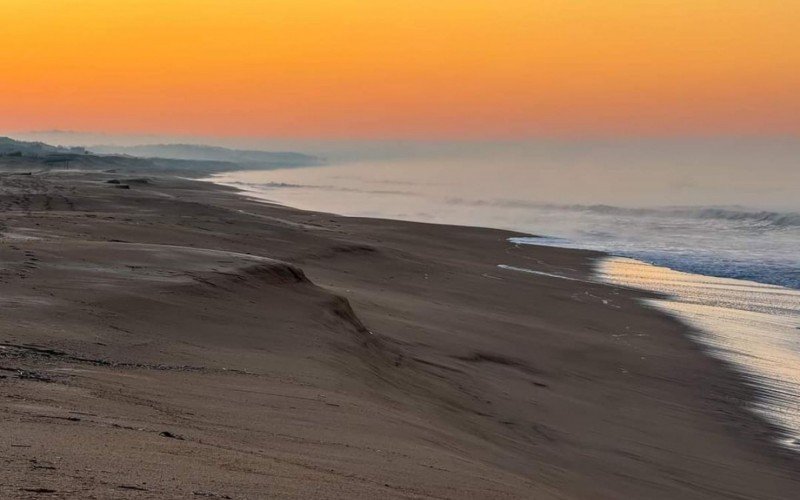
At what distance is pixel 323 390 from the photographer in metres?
7.05

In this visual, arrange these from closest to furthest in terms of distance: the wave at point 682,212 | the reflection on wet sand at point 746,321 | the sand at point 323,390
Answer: the sand at point 323,390 < the reflection on wet sand at point 746,321 < the wave at point 682,212

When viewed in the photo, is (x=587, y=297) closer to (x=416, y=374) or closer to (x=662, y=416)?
(x=662, y=416)

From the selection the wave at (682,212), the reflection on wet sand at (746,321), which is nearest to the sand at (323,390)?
the reflection on wet sand at (746,321)

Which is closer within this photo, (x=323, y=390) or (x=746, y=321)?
(x=323, y=390)

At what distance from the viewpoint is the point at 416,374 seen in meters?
9.34

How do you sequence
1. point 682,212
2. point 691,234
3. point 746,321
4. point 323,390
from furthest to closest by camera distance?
point 682,212, point 691,234, point 746,321, point 323,390

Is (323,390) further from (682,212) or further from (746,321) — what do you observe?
(682,212)

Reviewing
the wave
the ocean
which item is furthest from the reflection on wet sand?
the wave

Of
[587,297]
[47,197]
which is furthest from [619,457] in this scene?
[47,197]

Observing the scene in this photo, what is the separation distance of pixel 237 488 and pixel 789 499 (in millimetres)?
5751

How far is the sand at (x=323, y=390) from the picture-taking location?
465 cm

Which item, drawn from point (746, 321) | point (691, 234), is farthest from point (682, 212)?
point (746, 321)

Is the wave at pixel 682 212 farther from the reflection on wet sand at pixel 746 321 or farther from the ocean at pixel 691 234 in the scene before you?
the reflection on wet sand at pixel 746 321

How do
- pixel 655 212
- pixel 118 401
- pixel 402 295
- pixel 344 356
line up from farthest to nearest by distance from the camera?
pixel 655 212, pixel 402 295, pixel 344 356, pixel 118 401
